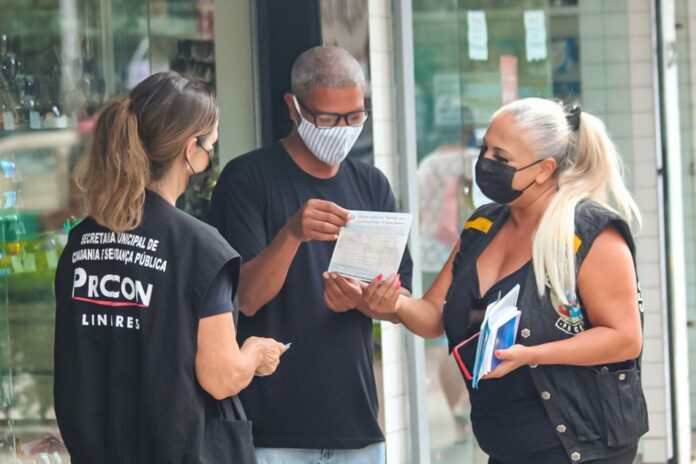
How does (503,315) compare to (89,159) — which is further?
(503,315)

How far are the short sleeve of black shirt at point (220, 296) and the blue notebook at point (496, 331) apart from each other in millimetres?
789

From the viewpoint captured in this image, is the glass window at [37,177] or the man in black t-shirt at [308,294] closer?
the man in black t-shirt at [308,294]

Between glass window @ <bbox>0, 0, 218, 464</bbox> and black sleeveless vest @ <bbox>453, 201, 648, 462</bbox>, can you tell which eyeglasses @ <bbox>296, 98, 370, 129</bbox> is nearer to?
black sleeveless vest @ <bbox>453, 201, 648, 462</bbox>

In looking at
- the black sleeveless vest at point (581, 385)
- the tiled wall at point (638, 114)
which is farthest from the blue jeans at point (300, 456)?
the tiled wall at point (638, 114)

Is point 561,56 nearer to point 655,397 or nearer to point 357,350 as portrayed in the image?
point 655,397

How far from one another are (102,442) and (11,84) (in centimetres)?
209

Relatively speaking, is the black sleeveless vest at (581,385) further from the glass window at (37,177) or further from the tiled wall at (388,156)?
the tiled wall at (388,156)

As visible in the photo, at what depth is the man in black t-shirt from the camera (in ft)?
12.8

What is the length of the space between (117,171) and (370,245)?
1.04 m

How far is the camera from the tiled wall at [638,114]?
761 centimetres

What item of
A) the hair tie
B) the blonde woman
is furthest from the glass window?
the hair tie

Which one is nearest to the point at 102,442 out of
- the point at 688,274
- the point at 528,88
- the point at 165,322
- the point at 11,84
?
the point at 165,322

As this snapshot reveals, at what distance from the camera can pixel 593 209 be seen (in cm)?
371

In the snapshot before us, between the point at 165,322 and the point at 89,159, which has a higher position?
the point at 89,159
